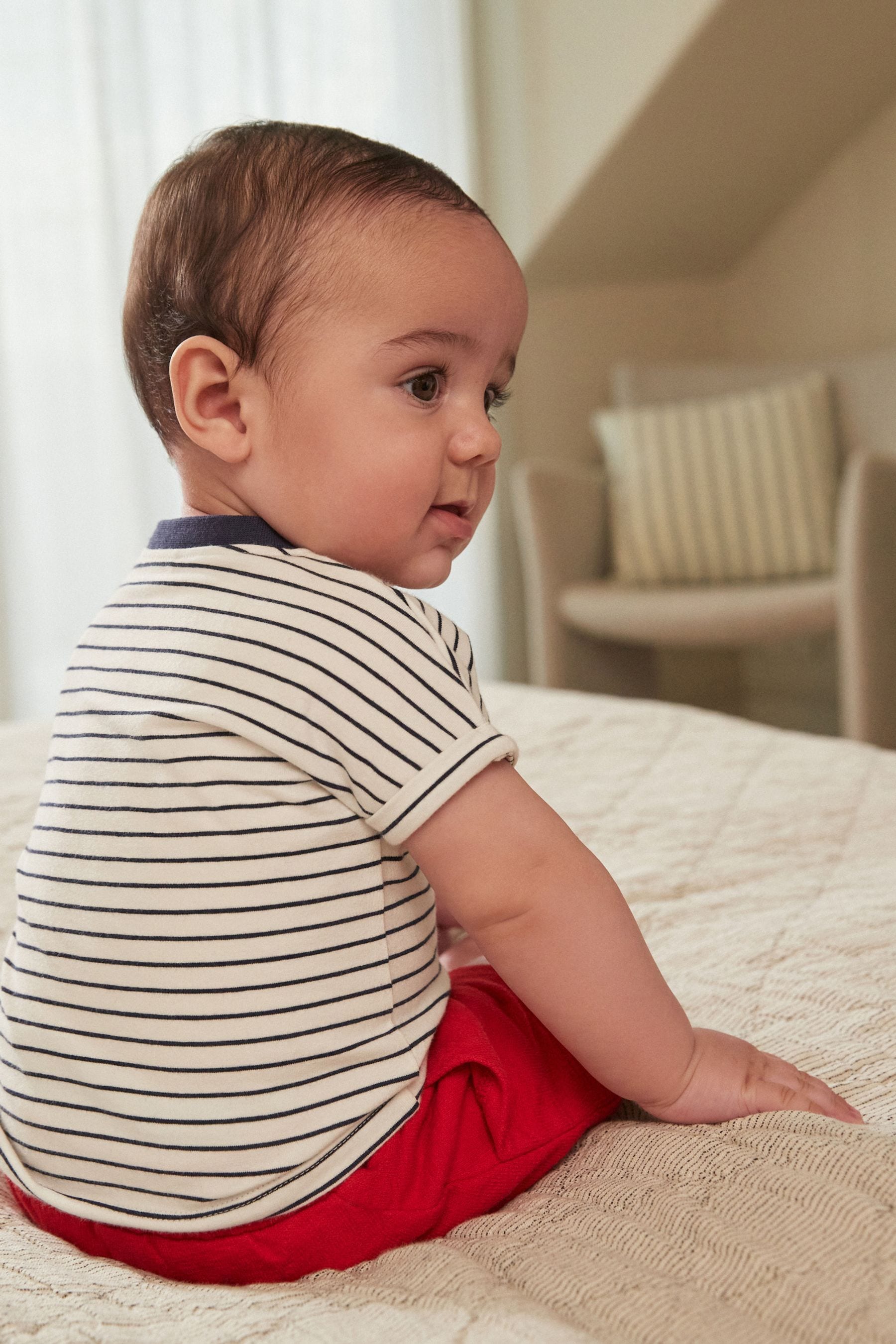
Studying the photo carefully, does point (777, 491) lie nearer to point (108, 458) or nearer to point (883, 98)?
point (883, 98)

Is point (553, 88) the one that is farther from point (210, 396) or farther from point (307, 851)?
point (307, 851)

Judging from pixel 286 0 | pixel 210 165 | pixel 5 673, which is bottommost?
pixel 5 673

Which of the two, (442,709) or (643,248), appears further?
(643,248)

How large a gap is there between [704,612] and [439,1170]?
2055mm

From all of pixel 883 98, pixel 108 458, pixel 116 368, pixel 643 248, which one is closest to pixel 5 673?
pixel 108 458

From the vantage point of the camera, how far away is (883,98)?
2.92m

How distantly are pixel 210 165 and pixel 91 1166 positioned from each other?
1.69ft

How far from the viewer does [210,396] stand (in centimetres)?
66

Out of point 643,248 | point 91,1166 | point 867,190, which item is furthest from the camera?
point 643,248

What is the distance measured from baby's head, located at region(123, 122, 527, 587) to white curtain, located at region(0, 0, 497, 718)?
2.17m

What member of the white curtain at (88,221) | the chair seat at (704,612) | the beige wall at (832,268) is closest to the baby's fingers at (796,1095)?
the chair seat at (704,612)

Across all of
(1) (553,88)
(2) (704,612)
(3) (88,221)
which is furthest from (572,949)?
(1) (553,88)

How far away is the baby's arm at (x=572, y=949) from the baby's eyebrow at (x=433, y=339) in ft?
0.74

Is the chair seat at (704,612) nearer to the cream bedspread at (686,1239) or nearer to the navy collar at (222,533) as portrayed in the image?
the cream bedspread at (686,1239)
